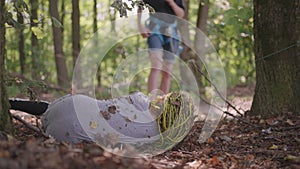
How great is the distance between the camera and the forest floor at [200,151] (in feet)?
7.20

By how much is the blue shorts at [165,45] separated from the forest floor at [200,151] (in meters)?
1.23

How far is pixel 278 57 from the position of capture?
4879mm

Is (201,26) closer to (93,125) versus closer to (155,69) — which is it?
(155,69)

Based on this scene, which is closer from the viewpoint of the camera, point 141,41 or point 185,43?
point 185,43

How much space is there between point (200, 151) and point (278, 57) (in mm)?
1500

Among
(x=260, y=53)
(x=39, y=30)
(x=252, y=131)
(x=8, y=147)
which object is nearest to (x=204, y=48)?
(x=260, y=53)

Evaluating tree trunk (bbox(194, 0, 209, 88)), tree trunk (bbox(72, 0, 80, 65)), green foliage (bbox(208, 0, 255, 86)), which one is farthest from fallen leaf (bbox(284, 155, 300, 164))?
tree trunk (bbox(72, 0, 80, 65))

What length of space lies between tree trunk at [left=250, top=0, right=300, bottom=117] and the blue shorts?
1369 mm

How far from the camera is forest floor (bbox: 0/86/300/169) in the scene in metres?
2.19

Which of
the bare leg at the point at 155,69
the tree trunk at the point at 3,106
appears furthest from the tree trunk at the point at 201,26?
the tree trunk at the point at 3,106

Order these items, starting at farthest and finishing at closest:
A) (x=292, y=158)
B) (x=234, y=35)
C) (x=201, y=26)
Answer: (x=201, y=26) < (x=234, y=35) < (x=292, y=158)

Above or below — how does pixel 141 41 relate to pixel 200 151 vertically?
above

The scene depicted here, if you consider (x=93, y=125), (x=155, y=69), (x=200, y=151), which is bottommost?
(x=200, y=151)

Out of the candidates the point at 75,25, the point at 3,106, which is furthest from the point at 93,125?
the point at 75,25
